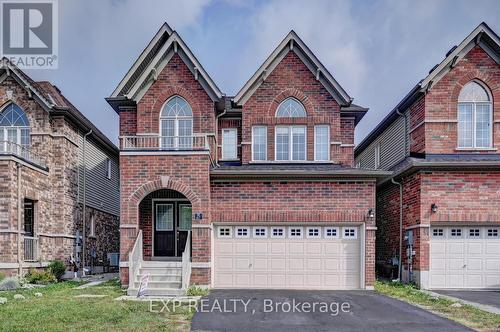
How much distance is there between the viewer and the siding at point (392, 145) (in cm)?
1973

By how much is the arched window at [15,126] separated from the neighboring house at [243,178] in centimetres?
464

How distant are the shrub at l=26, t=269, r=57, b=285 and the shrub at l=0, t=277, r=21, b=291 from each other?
1.60m

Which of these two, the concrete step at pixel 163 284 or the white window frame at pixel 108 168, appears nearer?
the concrete step at pixel 163 284

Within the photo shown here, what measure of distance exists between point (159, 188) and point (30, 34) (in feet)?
29.6

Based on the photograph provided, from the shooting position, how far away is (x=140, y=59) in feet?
58.8

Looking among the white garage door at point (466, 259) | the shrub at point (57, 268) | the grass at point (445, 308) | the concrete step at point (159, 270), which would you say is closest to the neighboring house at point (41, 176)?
the shrub at point (57, 268)

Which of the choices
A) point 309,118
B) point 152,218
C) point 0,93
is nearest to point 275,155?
point 309,118

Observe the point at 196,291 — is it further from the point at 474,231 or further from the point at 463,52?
the point at 463,52

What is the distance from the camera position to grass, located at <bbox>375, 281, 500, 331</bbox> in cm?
1001

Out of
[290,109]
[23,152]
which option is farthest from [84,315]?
[290,109]

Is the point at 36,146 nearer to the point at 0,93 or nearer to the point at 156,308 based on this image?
the point at 0,93

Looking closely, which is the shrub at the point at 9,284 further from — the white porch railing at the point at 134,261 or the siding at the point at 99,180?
the siding at the point at 99,180

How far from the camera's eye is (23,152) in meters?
18.9

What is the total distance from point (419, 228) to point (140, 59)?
12418 millimetres
